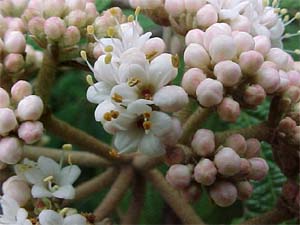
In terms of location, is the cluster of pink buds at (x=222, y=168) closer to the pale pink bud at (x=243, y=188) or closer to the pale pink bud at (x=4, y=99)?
the pale pink bud at (x=243, y=188)

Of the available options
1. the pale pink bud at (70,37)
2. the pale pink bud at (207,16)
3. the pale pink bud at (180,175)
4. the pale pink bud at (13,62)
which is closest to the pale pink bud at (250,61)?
the pale pink bud at (207,16)

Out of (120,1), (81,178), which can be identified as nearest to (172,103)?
(120,1)

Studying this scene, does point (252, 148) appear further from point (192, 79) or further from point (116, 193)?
point (116, 193)

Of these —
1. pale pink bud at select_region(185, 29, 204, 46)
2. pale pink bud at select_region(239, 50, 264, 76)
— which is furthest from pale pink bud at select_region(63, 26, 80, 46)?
pale pink bud at select_region(239, 50, 264, 76)

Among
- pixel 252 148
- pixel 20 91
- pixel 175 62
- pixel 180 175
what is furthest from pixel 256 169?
pixel 20 91

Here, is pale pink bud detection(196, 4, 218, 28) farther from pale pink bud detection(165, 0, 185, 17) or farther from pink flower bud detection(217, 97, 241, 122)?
pink flower bud detection(217, 97, 241, 122)

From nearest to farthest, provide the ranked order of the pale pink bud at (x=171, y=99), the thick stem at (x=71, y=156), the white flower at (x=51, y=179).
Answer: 1. the pale pink bud at (x=171, y=99)
2. the white flower at (x=51, y=179)
3. the thick stem at (x=71, y=156)
